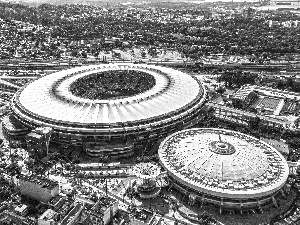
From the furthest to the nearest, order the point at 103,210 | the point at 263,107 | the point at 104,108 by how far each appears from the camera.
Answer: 1. the point at 263,107
2. the point at 104,108
3. the point at 103,210

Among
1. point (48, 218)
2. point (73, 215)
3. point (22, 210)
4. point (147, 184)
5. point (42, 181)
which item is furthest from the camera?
point (147, 184)

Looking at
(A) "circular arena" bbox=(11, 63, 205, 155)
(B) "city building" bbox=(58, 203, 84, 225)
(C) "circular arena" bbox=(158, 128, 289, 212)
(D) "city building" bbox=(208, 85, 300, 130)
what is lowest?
(D) "city building" bbox=(208, 85, 300, 130)

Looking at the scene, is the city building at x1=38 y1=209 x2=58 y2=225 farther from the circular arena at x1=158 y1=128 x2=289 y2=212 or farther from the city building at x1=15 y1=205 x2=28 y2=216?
the circular arena at x1=158 y1=128 x2=289 y2=212

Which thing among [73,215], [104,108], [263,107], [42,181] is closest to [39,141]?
[42,181]

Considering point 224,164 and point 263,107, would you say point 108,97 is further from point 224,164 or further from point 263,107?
point 224,164

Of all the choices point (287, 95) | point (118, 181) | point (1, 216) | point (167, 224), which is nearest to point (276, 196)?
point (167, 224)

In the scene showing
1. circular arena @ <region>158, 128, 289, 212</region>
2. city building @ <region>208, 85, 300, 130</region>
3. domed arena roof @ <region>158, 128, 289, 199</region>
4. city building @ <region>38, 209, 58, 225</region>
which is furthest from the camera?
city building @ <region>208, 85, 300, 130</region>

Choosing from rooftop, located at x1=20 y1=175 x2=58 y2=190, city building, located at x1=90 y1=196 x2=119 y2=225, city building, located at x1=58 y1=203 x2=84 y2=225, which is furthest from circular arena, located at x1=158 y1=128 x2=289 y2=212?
rooftop, located at x1=20 y1=175 x2=58 y2=190
